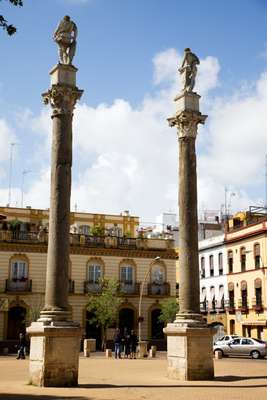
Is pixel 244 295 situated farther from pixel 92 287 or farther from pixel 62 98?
pixel 62 98

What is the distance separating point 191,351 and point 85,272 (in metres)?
35.0

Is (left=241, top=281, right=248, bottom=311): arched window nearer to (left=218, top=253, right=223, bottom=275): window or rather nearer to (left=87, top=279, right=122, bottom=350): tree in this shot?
(left=218, top=253, right=223, bottom=275): window

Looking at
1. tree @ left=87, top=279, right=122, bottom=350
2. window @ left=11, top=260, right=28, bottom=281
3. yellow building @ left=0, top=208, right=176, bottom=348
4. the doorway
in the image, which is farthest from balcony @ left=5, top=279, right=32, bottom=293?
tree @ left=87, top=279, right=122, bottom=350

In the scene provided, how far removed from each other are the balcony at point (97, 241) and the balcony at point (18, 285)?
332cm

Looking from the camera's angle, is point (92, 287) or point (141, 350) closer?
point (141, 350)

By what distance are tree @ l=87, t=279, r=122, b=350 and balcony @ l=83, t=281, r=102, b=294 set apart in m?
0.49

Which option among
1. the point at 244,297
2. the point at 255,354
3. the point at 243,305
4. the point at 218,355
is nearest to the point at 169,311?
the point at 243,305

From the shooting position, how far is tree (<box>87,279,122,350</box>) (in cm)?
4953

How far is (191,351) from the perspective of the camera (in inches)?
735

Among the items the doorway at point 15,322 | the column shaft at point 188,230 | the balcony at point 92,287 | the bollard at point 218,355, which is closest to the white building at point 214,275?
the balcony at point 92,287

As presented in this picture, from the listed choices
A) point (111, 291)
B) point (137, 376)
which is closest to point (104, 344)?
point (111, 291)

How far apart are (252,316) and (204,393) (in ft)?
128

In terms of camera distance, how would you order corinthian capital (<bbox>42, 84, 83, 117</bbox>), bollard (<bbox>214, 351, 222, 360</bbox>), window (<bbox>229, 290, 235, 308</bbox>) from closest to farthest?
corinthian capital (<bbox>42, 84, 83, 117</bbox>) → bollard (<bbox>214, 351, 222, 360</bbox>) → window (<bbox>229, 290, 235, 308</bbox>)

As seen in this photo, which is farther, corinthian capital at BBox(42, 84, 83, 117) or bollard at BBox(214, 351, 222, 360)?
bollard at BBox(214, 351, 222, 360)
